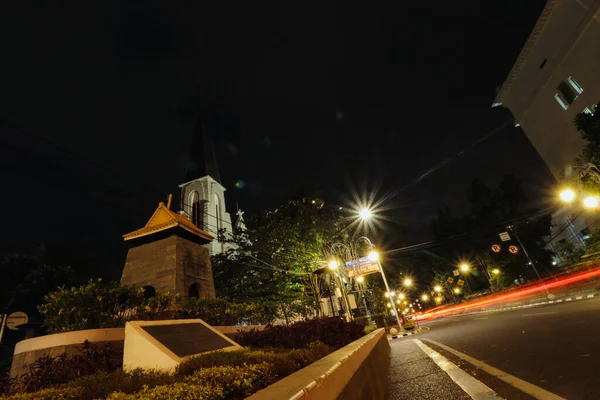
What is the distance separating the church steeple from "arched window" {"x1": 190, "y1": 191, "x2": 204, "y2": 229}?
328cm

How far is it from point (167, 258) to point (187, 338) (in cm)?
699

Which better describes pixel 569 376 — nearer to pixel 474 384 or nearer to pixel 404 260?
pixel 474 384

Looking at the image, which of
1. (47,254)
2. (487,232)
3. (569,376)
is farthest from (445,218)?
(47,254)

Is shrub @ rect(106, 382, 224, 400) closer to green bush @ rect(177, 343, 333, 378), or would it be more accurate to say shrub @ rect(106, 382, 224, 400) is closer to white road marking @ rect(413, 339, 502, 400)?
green bush @ rect(177, 343, 333, 378)

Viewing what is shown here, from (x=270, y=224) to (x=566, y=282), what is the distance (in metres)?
24.0

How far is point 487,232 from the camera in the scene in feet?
145

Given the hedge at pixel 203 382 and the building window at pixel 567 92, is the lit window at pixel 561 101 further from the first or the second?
the hedge at pixel 203 382

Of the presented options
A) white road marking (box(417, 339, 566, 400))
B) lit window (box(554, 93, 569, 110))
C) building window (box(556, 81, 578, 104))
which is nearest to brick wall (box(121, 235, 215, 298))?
white road marking (box(417, 339, 566, 400))

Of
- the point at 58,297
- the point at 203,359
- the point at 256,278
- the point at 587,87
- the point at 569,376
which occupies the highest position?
the point at 587,87

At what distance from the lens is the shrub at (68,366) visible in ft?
17.8

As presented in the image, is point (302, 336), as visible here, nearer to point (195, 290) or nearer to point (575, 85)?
point (195, 290)

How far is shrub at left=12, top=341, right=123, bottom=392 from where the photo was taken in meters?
5.43

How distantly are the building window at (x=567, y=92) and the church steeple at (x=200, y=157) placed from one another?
46778mm

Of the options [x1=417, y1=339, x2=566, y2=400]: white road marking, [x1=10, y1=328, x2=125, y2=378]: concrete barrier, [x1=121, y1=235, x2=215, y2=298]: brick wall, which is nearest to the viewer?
[x1=417, y1=339, x2=566, y2=400]: white road marking
